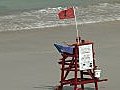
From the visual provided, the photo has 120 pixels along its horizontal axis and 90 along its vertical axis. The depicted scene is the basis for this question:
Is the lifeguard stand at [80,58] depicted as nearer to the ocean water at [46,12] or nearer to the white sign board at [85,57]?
the white sign board at [85,57]

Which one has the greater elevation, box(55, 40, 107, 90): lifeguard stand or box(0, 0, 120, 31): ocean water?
box(55, 40, 107, 90): lifeguard stand

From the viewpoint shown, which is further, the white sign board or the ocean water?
the ocean water

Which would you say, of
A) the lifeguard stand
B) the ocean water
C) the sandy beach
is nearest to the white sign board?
the lifeguard stand

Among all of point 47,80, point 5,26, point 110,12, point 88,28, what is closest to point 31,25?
point 5,26

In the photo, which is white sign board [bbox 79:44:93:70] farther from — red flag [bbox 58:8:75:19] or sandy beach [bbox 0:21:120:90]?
sandy beach [bbox 0:21:120:90]

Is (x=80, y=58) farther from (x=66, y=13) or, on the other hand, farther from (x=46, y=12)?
(x=46, y=12)

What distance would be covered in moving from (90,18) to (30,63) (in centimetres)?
876

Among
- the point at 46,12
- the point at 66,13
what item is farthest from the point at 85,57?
the point at 46,12

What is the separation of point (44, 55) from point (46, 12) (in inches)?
399

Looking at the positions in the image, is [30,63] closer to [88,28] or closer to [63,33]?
[63,33]

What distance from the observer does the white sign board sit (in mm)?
7723

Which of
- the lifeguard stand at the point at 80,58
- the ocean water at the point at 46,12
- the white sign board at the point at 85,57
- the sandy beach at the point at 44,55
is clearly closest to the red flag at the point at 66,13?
the lifeguard stand at the point at 80,58

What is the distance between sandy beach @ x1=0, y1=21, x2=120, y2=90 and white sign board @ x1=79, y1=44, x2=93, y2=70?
841mm

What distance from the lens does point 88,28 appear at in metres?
16.4
